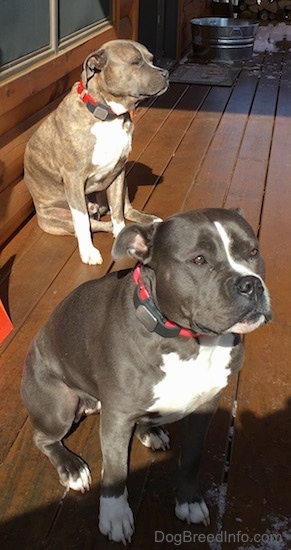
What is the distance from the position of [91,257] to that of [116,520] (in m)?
1.92

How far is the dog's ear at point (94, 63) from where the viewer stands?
365 cm

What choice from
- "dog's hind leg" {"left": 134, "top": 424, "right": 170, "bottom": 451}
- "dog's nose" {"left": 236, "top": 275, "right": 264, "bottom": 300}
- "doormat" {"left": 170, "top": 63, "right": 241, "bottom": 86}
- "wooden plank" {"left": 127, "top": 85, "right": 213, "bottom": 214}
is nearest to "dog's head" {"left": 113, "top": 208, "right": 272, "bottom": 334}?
"dog's nose" {"left": 236, "top": 275, "right": 264, "bottom": 300}

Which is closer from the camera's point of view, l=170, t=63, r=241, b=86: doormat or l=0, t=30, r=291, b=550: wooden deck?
l=0, t=30, r=291, b=550: wooden deck

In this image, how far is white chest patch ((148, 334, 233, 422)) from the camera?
2.02 meters

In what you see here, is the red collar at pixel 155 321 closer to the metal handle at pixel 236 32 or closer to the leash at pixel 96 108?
the leash at pixel 96 108

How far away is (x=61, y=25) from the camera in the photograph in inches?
182

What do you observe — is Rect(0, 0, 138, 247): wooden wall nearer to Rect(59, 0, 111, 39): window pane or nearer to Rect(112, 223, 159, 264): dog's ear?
Rect(59, 0, 111, 39): window pane

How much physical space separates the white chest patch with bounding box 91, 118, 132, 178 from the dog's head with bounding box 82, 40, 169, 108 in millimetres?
145

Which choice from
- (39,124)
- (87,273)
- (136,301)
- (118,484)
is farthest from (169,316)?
(39,124)

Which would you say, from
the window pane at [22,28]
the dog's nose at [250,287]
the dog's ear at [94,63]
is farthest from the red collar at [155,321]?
the window pane at [22,28]

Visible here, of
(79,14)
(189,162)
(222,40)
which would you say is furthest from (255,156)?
(222,40)

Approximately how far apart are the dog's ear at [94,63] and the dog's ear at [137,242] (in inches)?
75.3

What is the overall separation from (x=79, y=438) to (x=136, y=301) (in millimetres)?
767

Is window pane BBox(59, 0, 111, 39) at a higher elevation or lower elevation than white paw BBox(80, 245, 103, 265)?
higher
